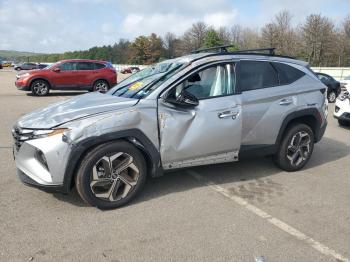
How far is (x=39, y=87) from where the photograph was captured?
1634 cm

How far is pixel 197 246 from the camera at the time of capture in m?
3.46

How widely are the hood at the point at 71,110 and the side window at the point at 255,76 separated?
155 centimetres

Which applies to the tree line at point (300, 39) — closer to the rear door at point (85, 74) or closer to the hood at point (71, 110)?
the rear door at point (85, 74)

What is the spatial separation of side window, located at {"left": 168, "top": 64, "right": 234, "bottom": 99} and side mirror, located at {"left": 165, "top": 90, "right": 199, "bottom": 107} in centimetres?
12

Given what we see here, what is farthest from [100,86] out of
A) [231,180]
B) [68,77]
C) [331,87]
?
[231,180]

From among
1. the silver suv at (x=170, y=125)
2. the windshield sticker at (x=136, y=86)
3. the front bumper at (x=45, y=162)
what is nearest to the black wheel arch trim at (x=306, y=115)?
the silver suv at (x=170, y=125)

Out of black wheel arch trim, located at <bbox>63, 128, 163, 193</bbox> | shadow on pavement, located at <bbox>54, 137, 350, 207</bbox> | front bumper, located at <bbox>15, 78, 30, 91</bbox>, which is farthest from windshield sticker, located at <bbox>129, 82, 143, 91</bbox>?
front bumper, located at <bbox>15, 78, 30, 91</bbox>

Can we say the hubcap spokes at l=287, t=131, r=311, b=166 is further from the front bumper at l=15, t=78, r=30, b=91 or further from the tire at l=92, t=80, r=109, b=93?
the front bumper at l=15, t=78, r=30, b=91

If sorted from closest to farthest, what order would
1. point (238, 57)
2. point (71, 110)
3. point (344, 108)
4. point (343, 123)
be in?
point (71, 110) < point (238, 57) < point (344, 108) < point (343, 123)

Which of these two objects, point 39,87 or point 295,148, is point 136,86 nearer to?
point 295,148

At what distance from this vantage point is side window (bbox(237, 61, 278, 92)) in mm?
5055

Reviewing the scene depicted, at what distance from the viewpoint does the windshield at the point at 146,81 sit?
4.65 meters

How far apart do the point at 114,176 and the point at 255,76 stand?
7.93 ft

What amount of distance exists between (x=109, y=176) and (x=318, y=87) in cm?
355
